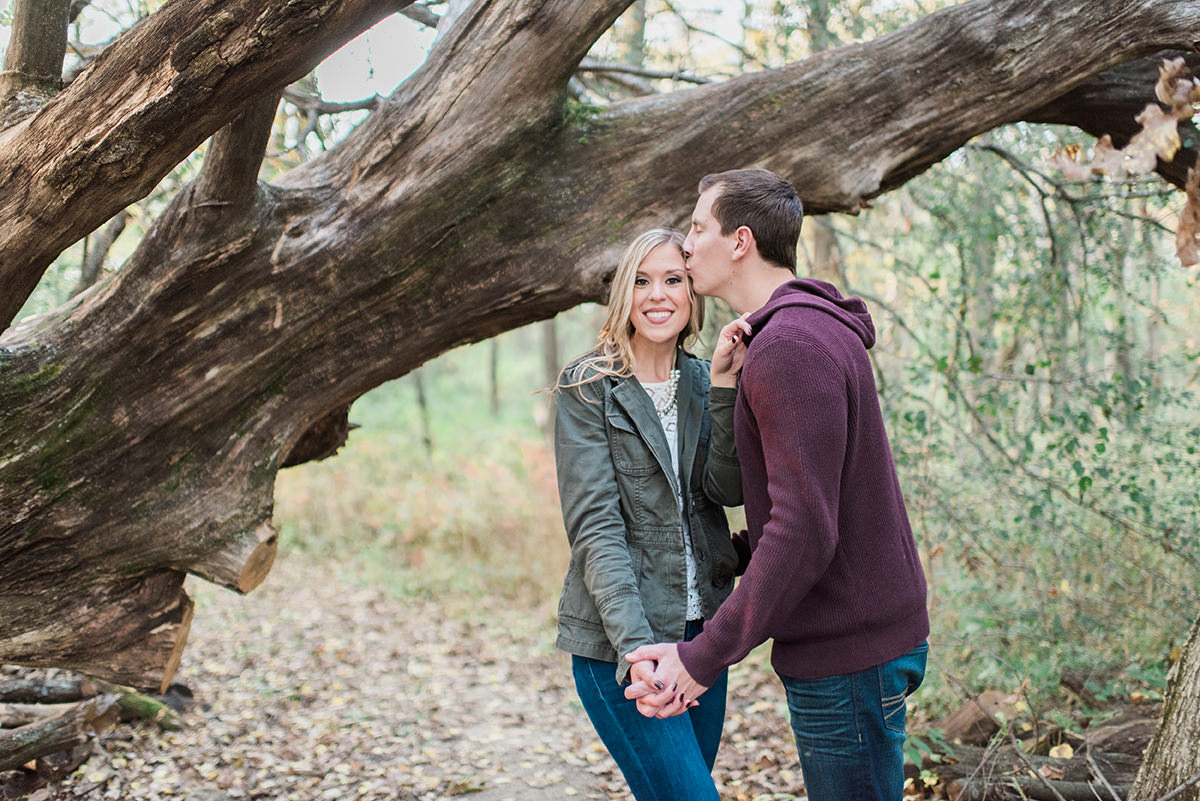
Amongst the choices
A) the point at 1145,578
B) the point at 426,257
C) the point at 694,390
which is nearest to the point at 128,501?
the point at 426,257

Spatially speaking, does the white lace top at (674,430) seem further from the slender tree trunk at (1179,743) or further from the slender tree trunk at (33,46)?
the slender tree trunk at (33,46)

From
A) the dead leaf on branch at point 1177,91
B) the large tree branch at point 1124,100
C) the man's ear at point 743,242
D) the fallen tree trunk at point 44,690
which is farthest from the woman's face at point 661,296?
the fallen tree trunk at point 44,690

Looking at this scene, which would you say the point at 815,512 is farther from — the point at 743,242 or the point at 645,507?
the point at 743,242

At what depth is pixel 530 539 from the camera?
869 cm

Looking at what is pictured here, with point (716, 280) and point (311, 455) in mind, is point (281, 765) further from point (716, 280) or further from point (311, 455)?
point (716, 280)

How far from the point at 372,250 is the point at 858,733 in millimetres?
2304

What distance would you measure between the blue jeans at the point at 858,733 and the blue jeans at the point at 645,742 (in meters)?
0.31

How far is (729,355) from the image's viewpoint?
249 cm

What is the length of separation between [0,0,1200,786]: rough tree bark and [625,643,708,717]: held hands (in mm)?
1573

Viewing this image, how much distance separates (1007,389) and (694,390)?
3.21m

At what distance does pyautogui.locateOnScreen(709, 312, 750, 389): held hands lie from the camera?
2.39 m

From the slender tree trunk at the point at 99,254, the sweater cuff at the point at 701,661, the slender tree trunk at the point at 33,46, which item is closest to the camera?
the sweater cuff at the point at 701,661

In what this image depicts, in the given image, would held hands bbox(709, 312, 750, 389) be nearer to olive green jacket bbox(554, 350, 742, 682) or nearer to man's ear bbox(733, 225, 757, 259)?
olive green jacket bbox(554, 350, 742, 682)

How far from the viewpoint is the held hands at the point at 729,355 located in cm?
239
